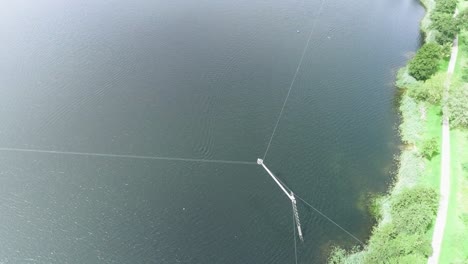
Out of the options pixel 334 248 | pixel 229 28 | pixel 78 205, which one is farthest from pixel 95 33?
pixel 334 248

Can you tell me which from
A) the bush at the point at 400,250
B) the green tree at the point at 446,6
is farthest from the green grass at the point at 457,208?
Result: the green tree at the point at 446,6

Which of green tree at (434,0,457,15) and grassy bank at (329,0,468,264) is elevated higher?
green tree at (434,0,457,15)

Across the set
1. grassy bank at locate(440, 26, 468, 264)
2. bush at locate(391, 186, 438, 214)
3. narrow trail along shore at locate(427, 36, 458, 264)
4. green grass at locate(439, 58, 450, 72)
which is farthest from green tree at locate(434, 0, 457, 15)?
bush at locate(391, 186, 438, 214)

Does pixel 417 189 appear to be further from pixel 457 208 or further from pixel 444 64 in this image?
pixel 444 64

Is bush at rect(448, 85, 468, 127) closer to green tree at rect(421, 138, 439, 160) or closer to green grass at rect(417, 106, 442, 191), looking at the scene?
green grass at rect(417, 106, 442, 191)

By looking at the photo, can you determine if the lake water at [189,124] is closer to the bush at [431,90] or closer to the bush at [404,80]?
the bush at [404,80]

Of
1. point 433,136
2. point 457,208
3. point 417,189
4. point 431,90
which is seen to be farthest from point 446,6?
point 417,189

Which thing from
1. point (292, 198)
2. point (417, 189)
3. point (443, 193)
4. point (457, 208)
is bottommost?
point (457, 208)
